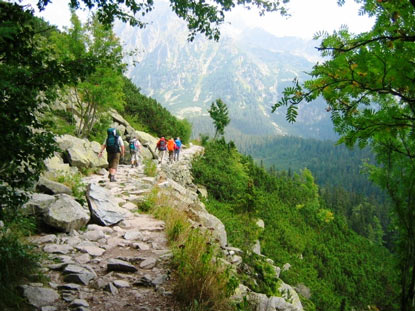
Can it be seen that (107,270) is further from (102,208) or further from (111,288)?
(102,208)

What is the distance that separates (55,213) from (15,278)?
6.92 feet

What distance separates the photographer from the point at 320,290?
1809cm

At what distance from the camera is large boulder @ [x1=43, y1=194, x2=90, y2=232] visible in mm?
4902

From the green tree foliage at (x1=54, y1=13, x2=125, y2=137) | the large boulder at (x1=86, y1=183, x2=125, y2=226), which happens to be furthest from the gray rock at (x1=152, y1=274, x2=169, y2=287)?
the green tree foliage at (x1=54, y1=13, x2=125, y2=137)

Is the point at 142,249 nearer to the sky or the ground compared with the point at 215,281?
nearer to the ground

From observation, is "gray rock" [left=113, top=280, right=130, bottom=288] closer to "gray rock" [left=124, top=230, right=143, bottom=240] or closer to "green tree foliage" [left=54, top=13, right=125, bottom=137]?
"gray rock" [left=124, top=230, right=143, bottom=240]

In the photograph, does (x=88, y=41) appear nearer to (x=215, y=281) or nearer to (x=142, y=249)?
(x=142, y=249)

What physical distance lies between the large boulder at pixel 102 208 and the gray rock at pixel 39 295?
2865mm

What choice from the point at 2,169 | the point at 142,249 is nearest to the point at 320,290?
the point at 142,249

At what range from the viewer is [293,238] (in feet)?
68.5

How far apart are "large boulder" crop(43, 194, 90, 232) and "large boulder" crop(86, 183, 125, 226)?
50 centimetres

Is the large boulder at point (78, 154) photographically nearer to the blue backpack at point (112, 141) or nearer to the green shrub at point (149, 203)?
the blue backpack at point (112, 141)

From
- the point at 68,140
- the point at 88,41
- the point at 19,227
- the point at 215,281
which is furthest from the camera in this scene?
the point at 88,41

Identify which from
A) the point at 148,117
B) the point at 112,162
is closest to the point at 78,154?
A: the point at 112,162
